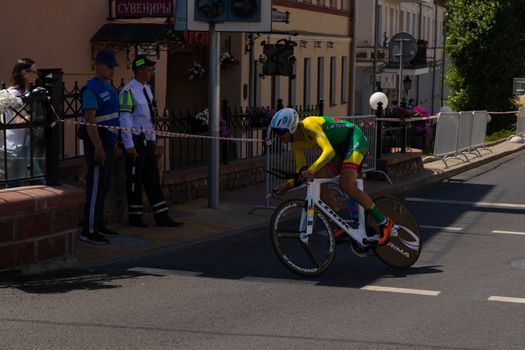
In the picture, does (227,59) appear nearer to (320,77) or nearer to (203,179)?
Answer: (320,77)

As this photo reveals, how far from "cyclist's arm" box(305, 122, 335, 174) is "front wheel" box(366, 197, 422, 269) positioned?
86cm

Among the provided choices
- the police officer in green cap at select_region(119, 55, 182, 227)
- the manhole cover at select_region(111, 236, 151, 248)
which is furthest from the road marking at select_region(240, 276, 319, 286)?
the police officer in green cap at select_region(119, 55, 182, 227)

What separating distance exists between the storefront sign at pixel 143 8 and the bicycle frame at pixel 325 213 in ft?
30.1

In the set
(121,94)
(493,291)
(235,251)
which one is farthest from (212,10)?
(493,291)

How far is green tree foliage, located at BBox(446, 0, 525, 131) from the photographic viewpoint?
1742 inches

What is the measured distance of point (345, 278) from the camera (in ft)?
30.7

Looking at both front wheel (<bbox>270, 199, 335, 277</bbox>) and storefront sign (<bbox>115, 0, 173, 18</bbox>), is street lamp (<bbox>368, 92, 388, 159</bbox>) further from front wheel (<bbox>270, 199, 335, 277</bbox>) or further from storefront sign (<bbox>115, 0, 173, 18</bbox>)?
front wheel (<bbox>270, 199, 335, 277</bbox>)

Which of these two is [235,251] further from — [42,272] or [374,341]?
[374,341]

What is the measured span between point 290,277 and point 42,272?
6.78 ft

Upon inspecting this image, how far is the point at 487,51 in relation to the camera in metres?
44.7

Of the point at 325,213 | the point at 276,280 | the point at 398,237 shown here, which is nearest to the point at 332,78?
the point at 398,237

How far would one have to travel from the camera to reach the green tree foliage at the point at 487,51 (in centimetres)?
4425

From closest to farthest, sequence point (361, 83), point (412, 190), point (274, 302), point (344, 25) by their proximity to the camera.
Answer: point (274, 302), point (412, 190), point (344, 25), point (361, 83)

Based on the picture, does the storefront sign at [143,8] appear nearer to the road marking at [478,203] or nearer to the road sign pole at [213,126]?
the road sign pole at [213,126]
